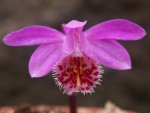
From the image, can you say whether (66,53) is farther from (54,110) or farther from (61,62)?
(54,110)

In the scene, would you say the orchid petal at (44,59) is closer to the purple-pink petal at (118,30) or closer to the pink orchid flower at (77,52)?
the pink orchid flower at (77,52)

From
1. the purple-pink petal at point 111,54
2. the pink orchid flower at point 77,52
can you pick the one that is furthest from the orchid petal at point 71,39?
the purple-pink petal at point 111,54

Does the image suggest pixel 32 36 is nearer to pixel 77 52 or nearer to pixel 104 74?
pixel 77 52

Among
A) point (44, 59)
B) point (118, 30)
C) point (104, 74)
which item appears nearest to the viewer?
point (118, 30)

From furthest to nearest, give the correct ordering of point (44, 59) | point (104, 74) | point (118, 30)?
1. point (104, 74)
2. point (44, 59)
3. point (118, 30)

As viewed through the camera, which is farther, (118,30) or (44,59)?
A: (44,59)

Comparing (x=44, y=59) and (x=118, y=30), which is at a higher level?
(x=118, y=30)

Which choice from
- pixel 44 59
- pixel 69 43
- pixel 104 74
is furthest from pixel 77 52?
pixel 104 74
